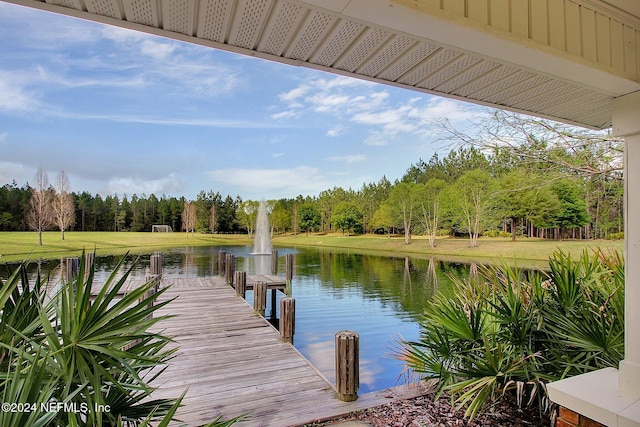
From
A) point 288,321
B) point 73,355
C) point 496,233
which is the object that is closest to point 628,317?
point 73,355

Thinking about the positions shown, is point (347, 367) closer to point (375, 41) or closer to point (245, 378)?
point (245, 378)

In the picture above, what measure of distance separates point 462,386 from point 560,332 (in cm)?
103

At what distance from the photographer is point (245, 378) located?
3928 millimetres

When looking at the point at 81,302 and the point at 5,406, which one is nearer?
the point at 5,406

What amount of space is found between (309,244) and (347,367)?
37.4 m

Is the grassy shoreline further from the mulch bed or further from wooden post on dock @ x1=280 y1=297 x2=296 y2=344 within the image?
the mulch bed

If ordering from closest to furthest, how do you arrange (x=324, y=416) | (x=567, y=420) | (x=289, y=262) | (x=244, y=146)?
(x=567, y=420), (x=324, y=416), (x=289, y=262), (x=244, y=146)

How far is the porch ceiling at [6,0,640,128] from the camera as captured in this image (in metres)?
1.46

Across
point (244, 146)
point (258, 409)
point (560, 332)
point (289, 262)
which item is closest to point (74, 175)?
point (244, 146)

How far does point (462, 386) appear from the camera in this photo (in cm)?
285

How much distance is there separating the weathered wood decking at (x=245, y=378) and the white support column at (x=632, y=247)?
1.90 meters

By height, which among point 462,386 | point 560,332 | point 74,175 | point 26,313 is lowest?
point 462,386

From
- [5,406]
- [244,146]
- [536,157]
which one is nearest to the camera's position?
[5,406]

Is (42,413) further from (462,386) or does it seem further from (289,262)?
(289,262)
